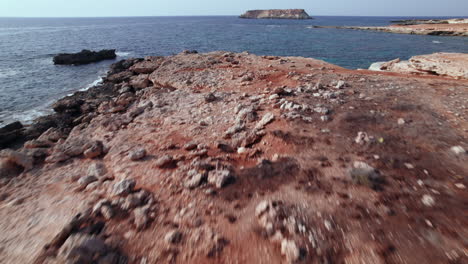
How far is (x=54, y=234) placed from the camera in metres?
3.61

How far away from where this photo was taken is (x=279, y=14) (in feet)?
586

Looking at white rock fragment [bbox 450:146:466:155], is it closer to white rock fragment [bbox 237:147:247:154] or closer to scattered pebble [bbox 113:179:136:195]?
white rock fragment [bbox 237:147:247:154]

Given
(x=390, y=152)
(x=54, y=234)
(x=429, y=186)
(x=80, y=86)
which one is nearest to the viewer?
(x=54, y=234)

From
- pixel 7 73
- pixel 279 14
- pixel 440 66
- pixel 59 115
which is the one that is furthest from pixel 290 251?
pixel 279 14

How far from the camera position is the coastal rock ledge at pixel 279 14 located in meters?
171

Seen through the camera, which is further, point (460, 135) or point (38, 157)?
point (38, 157)

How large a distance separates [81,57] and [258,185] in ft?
120

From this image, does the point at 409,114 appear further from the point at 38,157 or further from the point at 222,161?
the point at 38,157

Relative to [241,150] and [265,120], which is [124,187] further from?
[265,120]

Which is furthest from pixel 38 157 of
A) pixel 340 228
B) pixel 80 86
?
pixel 80 86

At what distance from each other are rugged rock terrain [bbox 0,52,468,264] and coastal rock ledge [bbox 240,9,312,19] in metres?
189

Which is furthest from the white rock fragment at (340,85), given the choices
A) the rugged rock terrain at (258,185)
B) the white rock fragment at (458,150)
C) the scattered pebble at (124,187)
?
the scattered pebble at (124,187)

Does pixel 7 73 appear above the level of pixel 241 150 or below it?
below

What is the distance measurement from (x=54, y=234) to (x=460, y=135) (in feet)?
29.8
